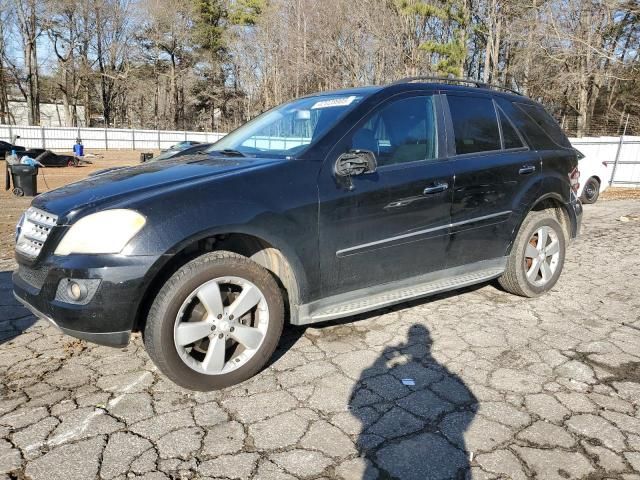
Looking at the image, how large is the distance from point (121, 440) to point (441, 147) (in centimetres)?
285

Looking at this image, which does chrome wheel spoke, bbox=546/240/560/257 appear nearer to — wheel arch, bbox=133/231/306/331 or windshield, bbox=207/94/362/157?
windshield, bbox=207/94/362/157

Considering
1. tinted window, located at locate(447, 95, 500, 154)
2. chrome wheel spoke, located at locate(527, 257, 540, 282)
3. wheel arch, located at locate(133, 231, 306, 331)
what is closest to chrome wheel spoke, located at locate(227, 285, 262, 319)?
wheel arch, located at locate(133, 231, 306, 331)

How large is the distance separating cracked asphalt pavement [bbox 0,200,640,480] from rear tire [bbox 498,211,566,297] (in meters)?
0.39

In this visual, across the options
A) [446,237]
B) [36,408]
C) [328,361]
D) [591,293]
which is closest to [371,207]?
[446,237]

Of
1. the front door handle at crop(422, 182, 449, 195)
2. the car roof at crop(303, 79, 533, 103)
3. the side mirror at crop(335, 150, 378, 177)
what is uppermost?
the car roof at crop(303, 79, 533, 103)

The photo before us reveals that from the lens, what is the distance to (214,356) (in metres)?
2.86

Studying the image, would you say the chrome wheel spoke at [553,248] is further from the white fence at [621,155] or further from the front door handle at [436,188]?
the white fence at [621,155]

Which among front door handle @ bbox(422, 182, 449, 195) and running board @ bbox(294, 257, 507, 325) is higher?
front door handle @ bbox(422, 182, 449, 195)

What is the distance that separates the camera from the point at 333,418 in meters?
2.66

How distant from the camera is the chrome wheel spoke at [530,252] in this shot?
4.40 m

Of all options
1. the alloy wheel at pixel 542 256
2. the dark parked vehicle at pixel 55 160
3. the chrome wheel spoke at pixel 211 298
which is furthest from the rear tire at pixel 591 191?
the dark parked vehicle at pixel 55 160

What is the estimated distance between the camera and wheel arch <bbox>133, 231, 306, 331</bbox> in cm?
273

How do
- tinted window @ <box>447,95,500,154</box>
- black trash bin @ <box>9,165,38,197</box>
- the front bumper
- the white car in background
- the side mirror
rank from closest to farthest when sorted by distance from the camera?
the front bumper
the side mirror
tinted window @ <box>447,95,500,154</box>
the white car in background
black trash bin @ <box>9,165,38,197</box>

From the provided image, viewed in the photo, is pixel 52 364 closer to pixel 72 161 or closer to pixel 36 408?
pixel 36 408
